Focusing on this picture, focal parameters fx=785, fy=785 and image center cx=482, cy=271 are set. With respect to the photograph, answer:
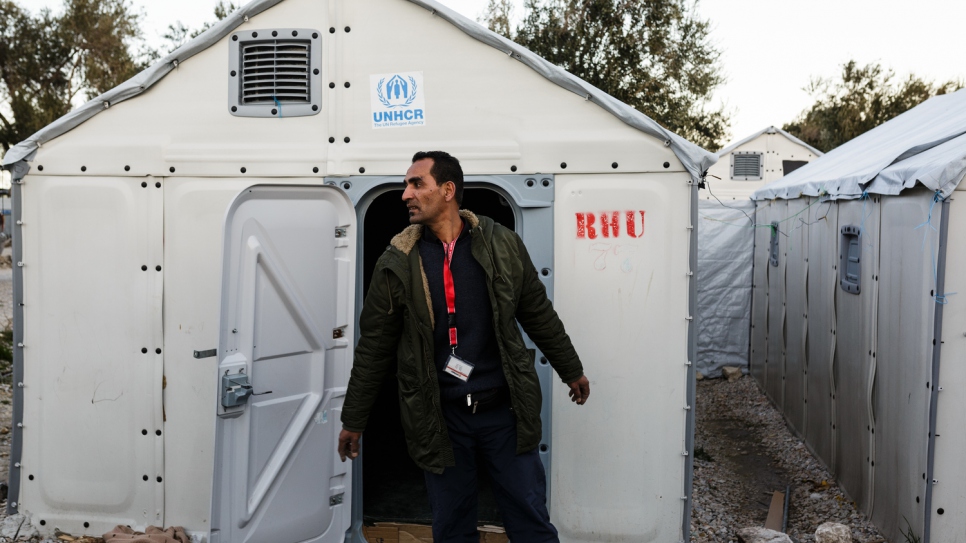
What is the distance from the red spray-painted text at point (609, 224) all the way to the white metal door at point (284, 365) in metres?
1.26

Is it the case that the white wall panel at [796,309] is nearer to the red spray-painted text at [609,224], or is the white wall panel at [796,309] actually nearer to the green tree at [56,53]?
the red spray-painted text at [609,224]

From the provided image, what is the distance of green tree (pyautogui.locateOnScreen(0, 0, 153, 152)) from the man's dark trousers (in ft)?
69.5

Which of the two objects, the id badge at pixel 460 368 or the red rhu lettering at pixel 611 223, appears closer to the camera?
the id badge at pixel 460 368

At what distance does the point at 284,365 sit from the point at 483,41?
202cm

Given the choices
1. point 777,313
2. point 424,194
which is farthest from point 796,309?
point 424,194

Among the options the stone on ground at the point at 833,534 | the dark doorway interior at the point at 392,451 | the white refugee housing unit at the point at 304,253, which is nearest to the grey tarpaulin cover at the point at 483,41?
the white refugee housing unit at the point at 304,253

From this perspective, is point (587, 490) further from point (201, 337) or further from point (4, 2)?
point (4, 2)

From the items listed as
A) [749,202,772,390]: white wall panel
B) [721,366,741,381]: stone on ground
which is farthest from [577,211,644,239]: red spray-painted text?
[721,366,741,381]: stone on ground

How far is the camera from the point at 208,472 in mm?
4543

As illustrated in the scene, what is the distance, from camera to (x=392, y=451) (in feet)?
20.6

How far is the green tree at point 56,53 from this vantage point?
21719 mm

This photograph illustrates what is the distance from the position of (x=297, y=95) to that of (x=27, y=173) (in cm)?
A: 166

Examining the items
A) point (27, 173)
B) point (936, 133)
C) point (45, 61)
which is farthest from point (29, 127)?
point (936, 133)

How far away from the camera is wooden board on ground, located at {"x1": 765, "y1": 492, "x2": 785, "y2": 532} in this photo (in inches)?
215
